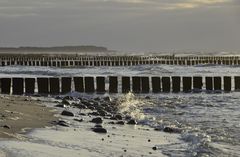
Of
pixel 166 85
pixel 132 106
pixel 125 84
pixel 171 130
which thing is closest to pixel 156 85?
pixel 166 85

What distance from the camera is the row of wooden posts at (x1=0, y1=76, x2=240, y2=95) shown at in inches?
857

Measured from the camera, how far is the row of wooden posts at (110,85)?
21766mm

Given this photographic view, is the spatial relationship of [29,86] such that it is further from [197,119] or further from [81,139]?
[81,139]

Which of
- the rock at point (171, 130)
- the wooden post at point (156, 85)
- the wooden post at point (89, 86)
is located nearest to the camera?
the rock at point (171, 130)

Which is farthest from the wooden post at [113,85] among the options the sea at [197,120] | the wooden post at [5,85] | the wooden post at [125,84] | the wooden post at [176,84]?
the wooden post at [5,85]

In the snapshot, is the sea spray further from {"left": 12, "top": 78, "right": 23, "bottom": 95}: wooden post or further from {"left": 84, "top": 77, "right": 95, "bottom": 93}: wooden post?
{"left": 12, "top": 78, "right": 23, "bottom": 95}: wooden post

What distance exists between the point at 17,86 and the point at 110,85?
4091mm

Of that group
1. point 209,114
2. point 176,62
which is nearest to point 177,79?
point 209,114

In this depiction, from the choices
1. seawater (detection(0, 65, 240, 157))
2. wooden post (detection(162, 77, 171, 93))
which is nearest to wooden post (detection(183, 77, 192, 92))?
wooden post (detection(162, 77, 171, 93))

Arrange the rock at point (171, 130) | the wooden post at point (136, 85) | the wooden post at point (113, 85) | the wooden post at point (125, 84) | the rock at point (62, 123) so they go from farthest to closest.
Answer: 1. the wooden post at point (136, 85)
2. the wooden post at point (125, 84)
3. the wooden post at point (113, 85)
4. the rock at point (171, 130)
5. the rock at point (62, 123)

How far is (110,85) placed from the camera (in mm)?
23484

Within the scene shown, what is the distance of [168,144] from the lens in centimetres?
933

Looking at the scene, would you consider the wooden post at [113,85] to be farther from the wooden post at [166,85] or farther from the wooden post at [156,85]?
the wooden post at [166,85]

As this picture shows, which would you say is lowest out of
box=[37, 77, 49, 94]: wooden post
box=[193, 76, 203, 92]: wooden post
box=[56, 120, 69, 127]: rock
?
box=[193, 76, 203, 92]: wooden post
